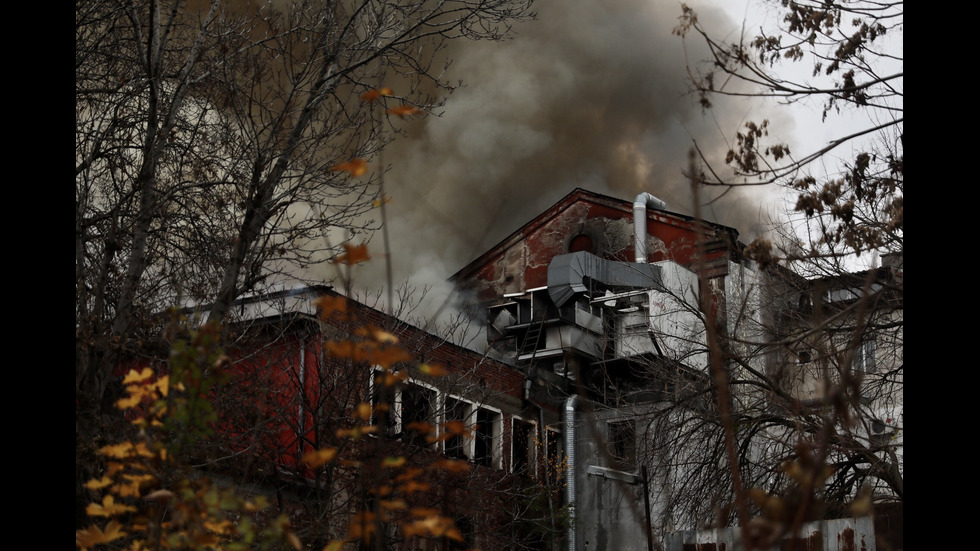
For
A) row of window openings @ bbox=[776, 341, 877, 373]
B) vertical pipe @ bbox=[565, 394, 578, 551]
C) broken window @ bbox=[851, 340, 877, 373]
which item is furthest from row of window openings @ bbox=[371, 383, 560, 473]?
broken window @ bbox=[851, 340, 877, 373]

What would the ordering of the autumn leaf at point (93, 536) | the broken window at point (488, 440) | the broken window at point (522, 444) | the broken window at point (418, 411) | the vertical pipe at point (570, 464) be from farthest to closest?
the broken window at point (522, 444)
the broken window at point (488, 440)
the vertical pipe at point (570, 464)
the broken window at point (418, 411)
the autumn leaf at point (93, 536)

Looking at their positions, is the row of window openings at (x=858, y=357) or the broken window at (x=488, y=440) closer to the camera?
the row of window openings at (x=858, y=357)

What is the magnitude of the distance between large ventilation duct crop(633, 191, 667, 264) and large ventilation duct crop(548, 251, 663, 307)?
1.99ft

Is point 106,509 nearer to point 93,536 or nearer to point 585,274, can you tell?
point 93,536

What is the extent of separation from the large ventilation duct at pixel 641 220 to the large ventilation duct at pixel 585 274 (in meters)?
0.61

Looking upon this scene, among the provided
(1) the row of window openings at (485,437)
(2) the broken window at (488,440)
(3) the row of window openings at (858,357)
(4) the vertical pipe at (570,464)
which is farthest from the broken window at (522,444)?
(3) the row of window openings at (858,357)

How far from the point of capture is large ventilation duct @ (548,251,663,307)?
2428cm

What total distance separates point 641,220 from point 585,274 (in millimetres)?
3019

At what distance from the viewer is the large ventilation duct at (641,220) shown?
26.4 meters

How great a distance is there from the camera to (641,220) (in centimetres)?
2669

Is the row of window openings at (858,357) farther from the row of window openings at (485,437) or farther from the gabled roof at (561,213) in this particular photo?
the gabled roof at (561,213)
